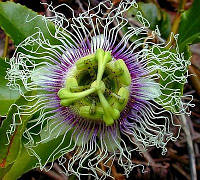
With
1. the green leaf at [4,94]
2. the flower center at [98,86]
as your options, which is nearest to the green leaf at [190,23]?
the flower center at [98,86]

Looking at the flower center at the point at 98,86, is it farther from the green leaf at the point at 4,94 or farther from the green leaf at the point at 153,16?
the green leaf at the point at 153,16

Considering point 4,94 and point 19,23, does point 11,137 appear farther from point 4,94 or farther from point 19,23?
point 19,23

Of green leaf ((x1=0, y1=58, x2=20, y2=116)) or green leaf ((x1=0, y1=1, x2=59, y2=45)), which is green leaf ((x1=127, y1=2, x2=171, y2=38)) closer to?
green leaf ((x1=0, y1=1, x2=59, y2=45))

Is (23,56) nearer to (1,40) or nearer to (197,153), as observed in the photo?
(1,40)

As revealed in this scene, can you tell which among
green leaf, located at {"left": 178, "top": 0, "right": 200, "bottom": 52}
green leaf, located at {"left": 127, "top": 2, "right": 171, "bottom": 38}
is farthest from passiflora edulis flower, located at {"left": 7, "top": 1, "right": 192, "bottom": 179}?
green leaf, located at {"left": 127, "top": 2, "right": 171, "bottom": 38}

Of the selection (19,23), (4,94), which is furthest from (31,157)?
(19,23)

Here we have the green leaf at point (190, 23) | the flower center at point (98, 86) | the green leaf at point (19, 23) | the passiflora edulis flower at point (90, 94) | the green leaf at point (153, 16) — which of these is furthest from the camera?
the green leaf at point (153, 16)
